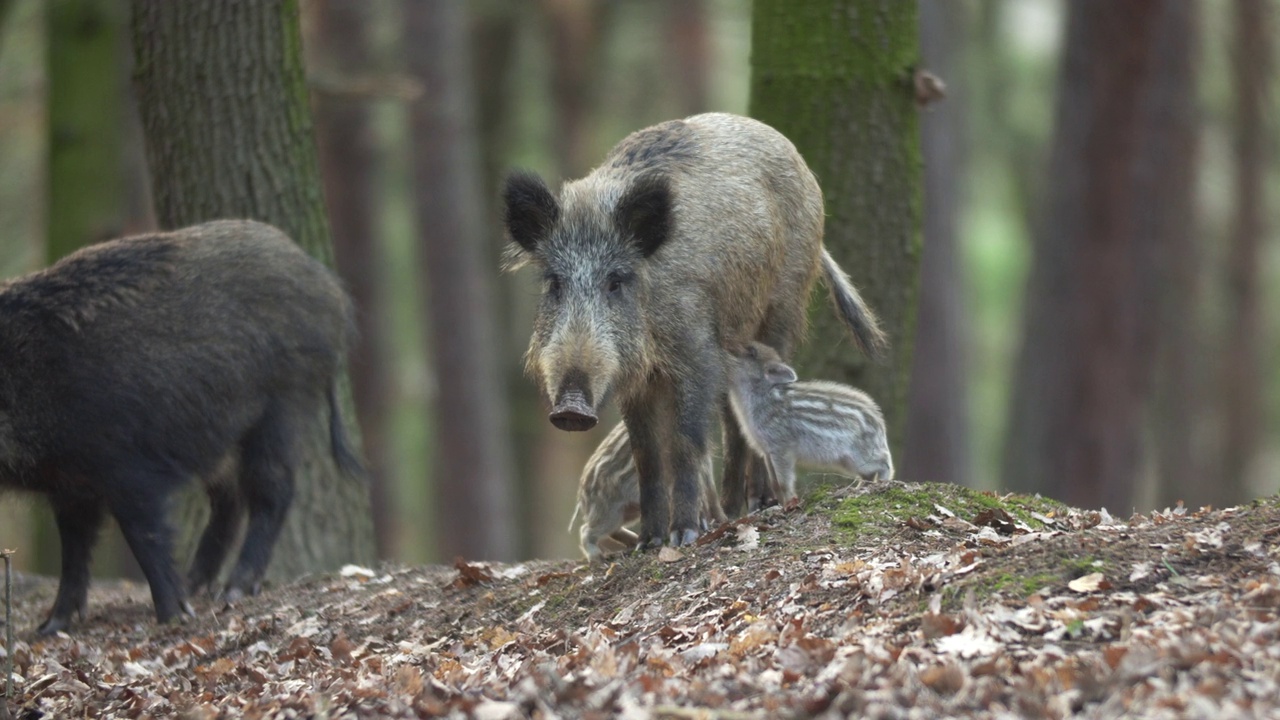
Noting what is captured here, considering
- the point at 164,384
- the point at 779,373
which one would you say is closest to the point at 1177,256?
the point at 779,373

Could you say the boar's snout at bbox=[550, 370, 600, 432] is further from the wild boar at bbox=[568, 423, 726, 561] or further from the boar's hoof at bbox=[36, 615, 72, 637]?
the boar's hoof at bbox=[36, 615, 72, 637]

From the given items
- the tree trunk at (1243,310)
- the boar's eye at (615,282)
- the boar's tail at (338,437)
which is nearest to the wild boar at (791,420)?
the boar's eye at (615,282)

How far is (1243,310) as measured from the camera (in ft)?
58.4

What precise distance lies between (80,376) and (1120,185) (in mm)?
9793

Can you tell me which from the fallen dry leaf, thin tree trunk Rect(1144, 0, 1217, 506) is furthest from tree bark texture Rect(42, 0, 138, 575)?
thin tree trunk Rect(1144, 0, 1217, 506)

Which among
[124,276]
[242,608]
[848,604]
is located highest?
[124,276]

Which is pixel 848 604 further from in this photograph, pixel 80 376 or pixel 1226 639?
pixel 80 376

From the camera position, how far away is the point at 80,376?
22.9 feet

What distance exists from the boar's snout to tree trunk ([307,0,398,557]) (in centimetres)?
1037

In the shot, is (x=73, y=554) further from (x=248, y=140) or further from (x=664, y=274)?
(x=664, y=274)

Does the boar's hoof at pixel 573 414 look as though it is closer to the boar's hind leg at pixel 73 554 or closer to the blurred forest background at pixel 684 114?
the blurred forest background at pixel 684 114

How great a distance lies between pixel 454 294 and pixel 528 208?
30.9 feet

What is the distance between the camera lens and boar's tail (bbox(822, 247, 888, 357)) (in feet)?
23.9

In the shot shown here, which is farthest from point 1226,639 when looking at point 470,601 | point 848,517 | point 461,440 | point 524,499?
point 524,499
